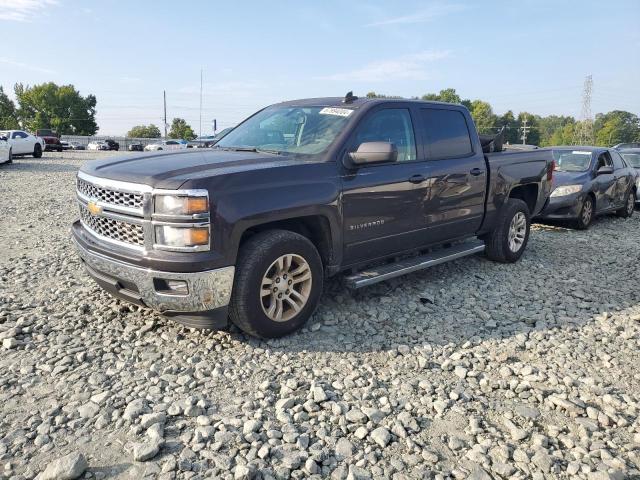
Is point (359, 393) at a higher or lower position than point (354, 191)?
lower

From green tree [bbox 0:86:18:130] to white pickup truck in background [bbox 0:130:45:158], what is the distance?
66.7 m

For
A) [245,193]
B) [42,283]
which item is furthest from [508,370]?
[42,283]

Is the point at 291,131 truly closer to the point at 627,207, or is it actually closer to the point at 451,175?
the point at 451,175

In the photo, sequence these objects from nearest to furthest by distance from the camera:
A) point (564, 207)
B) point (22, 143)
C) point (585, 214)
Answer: point (564, 207) → point (585, 214) → point (22, 143)

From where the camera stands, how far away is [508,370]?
3609 mm

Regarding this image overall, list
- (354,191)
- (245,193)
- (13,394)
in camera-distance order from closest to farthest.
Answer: (13,394), (245,193), (354,191)

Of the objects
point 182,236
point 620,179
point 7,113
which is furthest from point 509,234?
point 7,113

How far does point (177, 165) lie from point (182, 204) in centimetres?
58

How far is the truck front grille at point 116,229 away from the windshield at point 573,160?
8876 millimetres

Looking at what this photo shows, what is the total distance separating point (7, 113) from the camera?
83125 mm

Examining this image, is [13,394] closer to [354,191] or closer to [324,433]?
[324,433]

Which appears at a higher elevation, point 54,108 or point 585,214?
point 54,108

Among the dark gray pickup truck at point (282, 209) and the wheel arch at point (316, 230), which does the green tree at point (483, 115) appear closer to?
the dark gray pickup truck at point (282, 209)

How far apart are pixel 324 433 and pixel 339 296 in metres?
2.22
